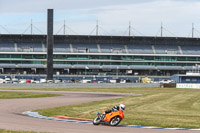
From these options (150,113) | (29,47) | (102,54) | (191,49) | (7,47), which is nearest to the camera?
(150,113)

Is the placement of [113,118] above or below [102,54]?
below

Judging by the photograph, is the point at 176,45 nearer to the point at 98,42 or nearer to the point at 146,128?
the point at 98,42

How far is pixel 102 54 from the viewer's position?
132625mm

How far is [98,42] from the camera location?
5418 inches

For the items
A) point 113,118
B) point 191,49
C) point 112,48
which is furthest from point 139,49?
point 113,118

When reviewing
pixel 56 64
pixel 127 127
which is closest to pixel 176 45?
pixel 56 64

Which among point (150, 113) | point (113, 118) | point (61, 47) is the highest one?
point (61, 47)

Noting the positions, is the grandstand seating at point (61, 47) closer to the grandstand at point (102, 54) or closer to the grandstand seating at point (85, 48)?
the grandstand at point (102, 54)

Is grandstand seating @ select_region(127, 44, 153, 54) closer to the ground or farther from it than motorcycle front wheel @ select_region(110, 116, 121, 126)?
farther from it

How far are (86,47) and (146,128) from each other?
11600 cm

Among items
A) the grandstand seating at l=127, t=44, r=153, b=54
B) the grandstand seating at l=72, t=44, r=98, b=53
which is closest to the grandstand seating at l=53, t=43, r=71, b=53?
the grandstand seating at l=72, t=44, r=98, b=53

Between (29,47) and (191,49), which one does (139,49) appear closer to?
(191,49)

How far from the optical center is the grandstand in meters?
132

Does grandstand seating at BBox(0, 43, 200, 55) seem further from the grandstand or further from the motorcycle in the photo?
the motorcycle
